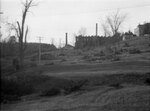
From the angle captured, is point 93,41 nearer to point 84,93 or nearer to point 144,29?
point 144,29

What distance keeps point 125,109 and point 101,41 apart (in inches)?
2825

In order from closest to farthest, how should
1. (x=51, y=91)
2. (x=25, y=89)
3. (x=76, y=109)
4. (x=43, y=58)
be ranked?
(x=76, y=109) < (x=51, y=91) < (x=25, y=89) < (x=43, y=58)

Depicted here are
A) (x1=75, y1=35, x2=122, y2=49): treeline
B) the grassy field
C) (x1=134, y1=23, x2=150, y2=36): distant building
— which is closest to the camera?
the grassy field

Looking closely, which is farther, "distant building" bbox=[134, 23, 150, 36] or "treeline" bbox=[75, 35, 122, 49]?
"treeline" bbox=[75, 35, 122, 49]

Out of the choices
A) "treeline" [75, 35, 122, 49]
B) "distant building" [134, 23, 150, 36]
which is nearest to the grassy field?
"treeline" [75, 35, 122, 49]

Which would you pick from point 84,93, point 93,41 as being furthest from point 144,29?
point 84,93

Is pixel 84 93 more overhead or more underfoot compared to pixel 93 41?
more underfoot

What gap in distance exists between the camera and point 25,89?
23.5 metres

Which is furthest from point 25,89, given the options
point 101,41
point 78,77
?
point 101,41

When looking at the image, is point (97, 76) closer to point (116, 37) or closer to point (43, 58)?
point (43, 58)

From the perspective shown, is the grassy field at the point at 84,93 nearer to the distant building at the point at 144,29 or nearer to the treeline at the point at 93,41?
the treeline at the point at 93,41

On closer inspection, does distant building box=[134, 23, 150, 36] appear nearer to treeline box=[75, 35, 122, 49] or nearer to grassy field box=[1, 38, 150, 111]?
treeline box=[75, 35, 122, 49]

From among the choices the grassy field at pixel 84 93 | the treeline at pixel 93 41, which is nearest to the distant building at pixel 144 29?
the treeline at pixel 93 41

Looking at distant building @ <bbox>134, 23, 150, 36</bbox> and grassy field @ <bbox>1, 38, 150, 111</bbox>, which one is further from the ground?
distant building @ <bbox>134, 23, 150, 36</bbox>
